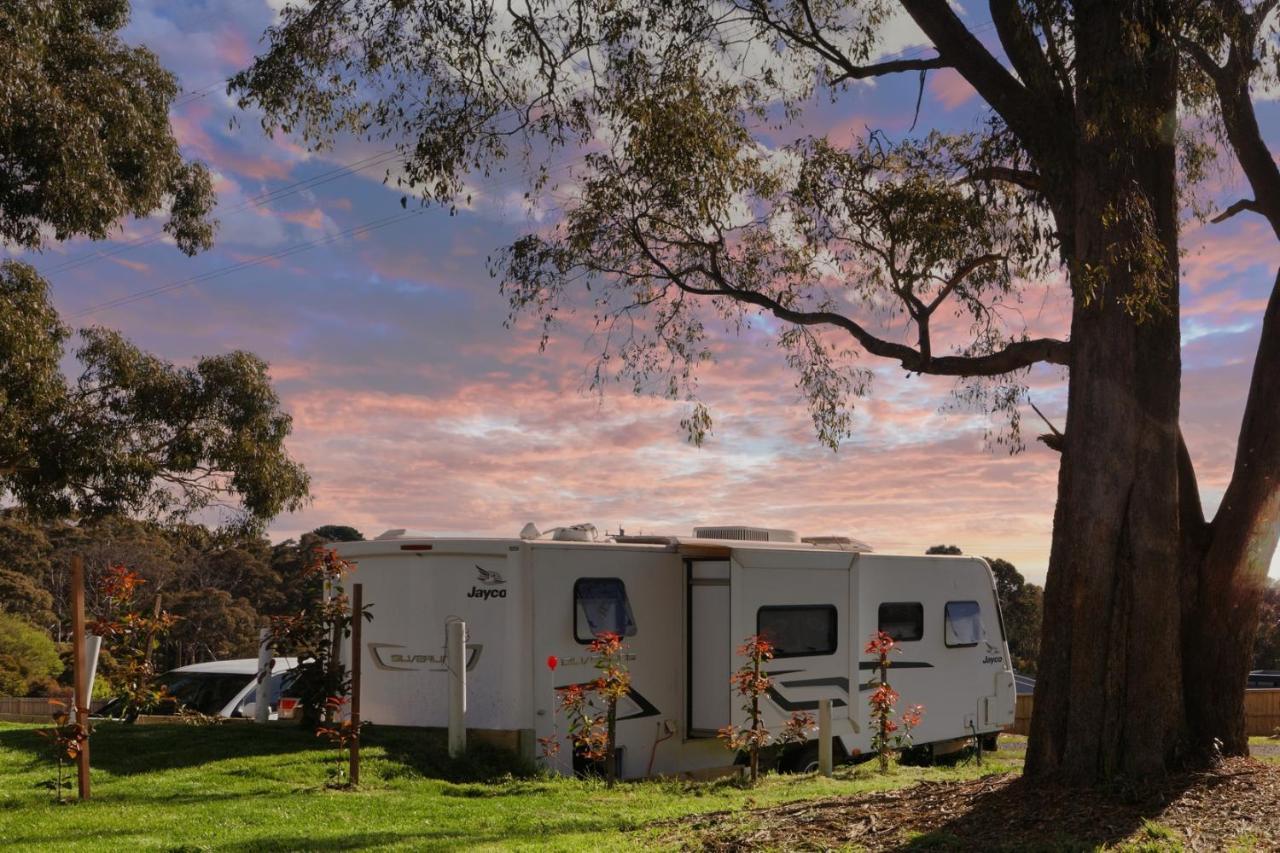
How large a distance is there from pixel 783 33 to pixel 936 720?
850cm

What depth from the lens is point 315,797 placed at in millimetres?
10516

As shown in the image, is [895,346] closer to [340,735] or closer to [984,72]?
[984,72]

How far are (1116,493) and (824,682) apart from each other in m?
5.42

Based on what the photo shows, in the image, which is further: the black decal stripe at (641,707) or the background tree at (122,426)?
the background tree at (122,426)

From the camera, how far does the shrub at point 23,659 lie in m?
32.5

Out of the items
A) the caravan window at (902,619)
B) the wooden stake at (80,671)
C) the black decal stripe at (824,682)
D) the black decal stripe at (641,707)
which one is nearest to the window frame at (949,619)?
the caravan window at (902,619)

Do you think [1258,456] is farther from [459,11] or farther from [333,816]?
[459,11]

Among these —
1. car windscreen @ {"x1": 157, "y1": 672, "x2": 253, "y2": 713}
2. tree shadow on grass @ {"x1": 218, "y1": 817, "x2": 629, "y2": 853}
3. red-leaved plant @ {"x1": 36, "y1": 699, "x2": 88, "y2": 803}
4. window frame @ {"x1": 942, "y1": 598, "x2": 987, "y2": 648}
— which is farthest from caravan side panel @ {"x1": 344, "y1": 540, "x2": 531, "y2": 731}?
window frame @ {"x1": 942, "y1": 598, "x2": 987, "y2": 648}

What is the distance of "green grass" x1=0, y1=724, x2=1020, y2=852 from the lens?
886cm

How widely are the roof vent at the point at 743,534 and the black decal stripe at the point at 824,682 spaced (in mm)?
1627

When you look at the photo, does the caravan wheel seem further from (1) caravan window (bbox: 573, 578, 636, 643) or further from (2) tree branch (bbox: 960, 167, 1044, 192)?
(2) tree branch (bbox: 960, 167, 1044, 192)

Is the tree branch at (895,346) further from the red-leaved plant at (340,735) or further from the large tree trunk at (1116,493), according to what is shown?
the red-leaved plant at (340,735)

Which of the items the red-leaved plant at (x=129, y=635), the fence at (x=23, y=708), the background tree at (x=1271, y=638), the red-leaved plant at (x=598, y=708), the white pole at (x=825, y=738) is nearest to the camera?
the red-leaved plant at (x=129, y=635)

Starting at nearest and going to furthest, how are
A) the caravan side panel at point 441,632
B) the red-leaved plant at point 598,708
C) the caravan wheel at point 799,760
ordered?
1. the red-leaved plant at point 598,708
2. the caravan side panel at point 441,632
3. the caravan wheel at point 799,760
